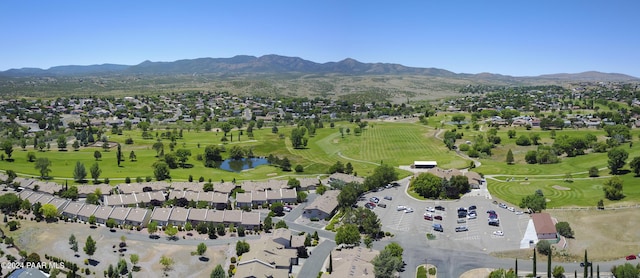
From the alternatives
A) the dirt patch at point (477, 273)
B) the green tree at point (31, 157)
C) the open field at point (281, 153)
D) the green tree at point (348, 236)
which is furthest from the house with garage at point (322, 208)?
the green tree at point (31, 157)

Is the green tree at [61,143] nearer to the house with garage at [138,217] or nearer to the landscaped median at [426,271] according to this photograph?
the house with garage at [138,217]

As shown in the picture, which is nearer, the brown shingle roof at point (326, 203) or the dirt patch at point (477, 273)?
the dirt patch at point (477, 273)

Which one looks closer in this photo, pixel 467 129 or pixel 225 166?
pixel 225 166

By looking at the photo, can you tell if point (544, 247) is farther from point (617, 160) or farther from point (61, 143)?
point (61, 143)

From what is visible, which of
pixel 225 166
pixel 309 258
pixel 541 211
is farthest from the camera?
pixel 225 166

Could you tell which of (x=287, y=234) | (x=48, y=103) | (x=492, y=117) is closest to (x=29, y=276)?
(x=287, y=234)

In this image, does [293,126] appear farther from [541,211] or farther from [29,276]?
[29,276]

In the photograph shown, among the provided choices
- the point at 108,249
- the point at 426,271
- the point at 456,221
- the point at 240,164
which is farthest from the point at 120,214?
the point at 240,164
